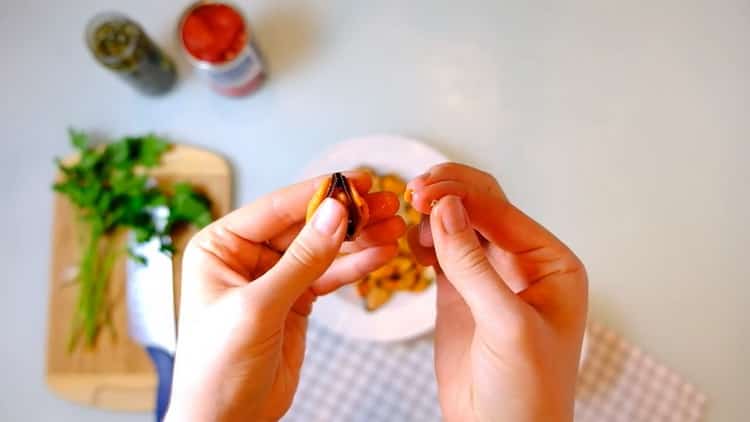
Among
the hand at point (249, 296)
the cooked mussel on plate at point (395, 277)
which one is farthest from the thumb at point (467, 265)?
the cooked mussel on plate at point (395, 277)

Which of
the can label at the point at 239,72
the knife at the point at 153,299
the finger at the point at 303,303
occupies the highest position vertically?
the can label at the point at 239,72

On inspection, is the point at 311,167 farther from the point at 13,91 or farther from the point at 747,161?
the point at 747,161

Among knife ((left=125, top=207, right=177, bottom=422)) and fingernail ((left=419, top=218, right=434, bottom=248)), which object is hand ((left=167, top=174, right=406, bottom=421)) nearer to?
fingernail ((left=419, top=218, right=434, bottom=248))

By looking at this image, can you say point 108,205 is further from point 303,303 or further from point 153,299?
point 303,303

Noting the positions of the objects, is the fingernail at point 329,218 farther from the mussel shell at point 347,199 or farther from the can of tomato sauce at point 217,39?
the can of tomato sauce at point 217,39

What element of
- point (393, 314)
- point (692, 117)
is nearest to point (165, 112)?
point (393, 314)

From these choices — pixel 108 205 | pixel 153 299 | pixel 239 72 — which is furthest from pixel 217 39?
pixel 153 299
